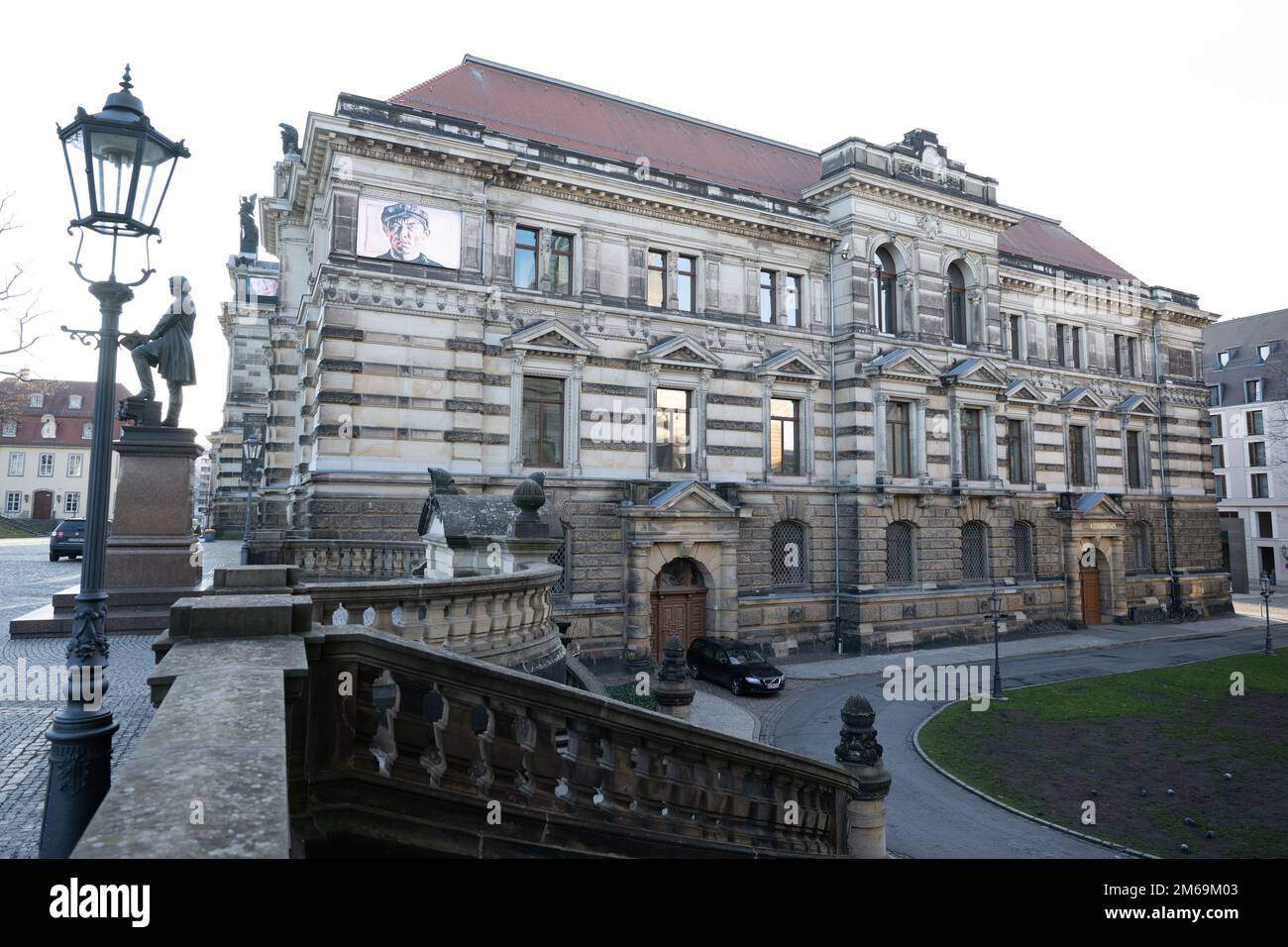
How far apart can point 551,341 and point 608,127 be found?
34.0ft

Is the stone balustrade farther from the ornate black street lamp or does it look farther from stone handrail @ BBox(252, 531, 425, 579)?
stone handrail @ BBox(252, 531, 425, 579)

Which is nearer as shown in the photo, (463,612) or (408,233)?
(463,612)

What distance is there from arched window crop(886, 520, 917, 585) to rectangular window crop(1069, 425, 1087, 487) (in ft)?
37.3

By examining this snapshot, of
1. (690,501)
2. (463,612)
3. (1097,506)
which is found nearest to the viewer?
(463,612)

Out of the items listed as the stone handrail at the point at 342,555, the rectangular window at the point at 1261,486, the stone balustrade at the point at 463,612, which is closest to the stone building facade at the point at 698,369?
the stone handrail at the point at 342,555

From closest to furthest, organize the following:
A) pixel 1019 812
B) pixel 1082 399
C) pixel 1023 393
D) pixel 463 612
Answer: pixel 463 612 → pixel 1019 812 → pixel 1023 393 → pixel 1082 399

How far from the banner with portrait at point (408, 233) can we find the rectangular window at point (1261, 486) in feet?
206

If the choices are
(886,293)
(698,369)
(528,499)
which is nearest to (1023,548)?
(886,293)

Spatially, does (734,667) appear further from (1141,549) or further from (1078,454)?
(1141,549)

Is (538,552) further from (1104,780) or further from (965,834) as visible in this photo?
(1104,780)

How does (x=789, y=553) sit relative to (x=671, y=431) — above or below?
below

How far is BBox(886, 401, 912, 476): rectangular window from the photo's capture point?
28125 mm

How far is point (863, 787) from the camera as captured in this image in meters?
9.34

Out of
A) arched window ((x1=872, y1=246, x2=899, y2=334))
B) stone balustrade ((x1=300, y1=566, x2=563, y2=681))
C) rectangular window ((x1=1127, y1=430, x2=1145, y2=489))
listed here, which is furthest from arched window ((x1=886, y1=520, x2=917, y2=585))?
stone balustrade ((x1=300, y1=566, x2=563, y2=681))
